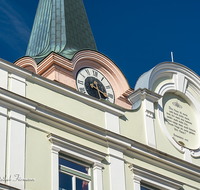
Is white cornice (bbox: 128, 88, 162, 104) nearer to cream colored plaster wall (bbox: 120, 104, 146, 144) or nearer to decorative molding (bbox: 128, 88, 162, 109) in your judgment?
decorative molding (bbox: 128, 88, 162, 109)

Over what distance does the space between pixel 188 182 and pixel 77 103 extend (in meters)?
4.27

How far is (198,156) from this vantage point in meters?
19.3

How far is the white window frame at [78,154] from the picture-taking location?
15.6 m

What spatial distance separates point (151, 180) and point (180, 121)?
3.37m

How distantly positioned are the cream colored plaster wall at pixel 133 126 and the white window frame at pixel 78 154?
5.38 ft

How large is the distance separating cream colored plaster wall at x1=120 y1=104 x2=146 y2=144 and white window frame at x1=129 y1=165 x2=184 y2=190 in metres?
1.14

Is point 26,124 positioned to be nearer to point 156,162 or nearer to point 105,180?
point 105,180

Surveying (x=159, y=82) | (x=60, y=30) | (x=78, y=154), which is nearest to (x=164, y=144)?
(x=159, y=82)

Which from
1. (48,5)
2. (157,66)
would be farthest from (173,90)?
(48,5)

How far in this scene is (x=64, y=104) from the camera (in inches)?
667

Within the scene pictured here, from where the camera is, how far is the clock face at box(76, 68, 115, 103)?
23.7 meters

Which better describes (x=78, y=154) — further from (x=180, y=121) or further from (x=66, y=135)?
(x=180, y=121)

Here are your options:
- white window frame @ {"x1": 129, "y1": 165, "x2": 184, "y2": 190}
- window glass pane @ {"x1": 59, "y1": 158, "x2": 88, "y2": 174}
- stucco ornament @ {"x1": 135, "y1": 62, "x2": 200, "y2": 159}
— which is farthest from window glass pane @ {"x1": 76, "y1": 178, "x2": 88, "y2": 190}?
stucco ornament @ {"x1": 135, "y1": 62, "x2": 200, "y2": 159}

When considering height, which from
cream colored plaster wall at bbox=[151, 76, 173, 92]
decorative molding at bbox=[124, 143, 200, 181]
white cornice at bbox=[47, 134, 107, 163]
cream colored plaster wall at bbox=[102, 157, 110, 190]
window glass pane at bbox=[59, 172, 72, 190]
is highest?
cream colored plaster wall at bbox=[151, 76, 173, 92]
